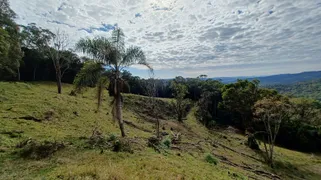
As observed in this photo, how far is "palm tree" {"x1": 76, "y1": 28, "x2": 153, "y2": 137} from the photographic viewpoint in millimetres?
12070

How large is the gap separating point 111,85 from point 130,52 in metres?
2.59

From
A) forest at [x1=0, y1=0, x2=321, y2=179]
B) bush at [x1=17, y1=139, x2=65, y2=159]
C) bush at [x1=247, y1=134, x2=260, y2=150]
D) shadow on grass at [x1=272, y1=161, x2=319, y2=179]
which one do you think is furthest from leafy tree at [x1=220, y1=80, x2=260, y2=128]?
bush at [x1=17, y1=139, x2=65, y2=159]

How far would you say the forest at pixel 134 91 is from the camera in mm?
12172

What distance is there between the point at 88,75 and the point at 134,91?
4495 centimetres

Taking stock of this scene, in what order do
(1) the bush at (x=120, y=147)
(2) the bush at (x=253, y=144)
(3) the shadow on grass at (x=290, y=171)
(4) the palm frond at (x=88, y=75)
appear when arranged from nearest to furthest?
(1) the bush at (x=120, y=147) < (4) the palm frond at (x=88, y=75) < (3) the shadow on grass at (x=290, y=171) < (2) the bush at (x=253, y=144)

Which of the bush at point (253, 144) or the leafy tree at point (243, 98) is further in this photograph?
the leafy tree at point (243, 98)

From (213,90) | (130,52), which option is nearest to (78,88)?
(130,52)

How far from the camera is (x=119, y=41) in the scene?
1270 centimetres

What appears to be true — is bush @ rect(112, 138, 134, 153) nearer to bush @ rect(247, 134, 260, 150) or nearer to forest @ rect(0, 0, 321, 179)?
forest @ rect(0, 0, 321, 179)

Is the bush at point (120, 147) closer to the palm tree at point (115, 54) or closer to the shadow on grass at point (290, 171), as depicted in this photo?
the palm tree at point (115, 54)

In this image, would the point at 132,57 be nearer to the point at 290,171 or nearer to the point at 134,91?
the point at 290,171

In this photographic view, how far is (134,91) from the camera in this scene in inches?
2223

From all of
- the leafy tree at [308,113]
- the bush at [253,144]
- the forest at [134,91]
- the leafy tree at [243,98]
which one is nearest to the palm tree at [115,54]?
the forest at [134,91]

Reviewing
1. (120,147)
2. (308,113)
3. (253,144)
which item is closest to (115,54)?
(120,147)
